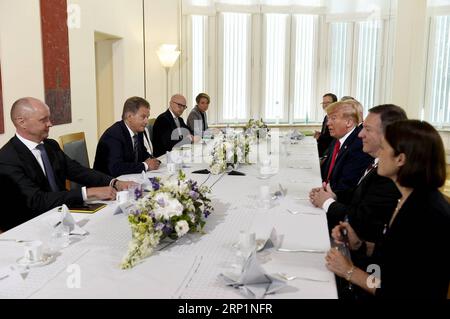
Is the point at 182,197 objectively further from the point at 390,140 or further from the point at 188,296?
the point at 390,140

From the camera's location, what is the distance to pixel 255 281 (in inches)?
60.3

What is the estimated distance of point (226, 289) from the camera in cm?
153

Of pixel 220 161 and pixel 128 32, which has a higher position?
pixel 128 32

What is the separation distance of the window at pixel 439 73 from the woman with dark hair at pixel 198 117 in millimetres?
3975

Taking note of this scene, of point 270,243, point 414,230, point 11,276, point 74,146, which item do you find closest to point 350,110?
point 270,243

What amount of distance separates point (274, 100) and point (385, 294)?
25.1 ft

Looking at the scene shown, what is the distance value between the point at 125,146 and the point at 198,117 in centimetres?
335

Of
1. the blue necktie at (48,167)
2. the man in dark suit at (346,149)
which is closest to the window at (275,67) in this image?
the man in dark suit at (346,149)

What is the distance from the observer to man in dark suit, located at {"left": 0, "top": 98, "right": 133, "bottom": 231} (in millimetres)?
2664

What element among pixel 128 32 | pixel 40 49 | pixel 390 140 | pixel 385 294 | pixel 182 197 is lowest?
pixel 385 294

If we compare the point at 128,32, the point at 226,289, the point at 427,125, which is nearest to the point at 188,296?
the point at 226,289

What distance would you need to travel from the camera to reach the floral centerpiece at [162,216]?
1.74m

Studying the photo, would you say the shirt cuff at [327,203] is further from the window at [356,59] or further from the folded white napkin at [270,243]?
the window at [356,59]

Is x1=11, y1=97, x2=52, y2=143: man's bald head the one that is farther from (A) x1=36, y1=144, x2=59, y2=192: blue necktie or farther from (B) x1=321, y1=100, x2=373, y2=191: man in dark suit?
(B) x1=321, y1=100, x2=373, y2=191: man in dark suit
